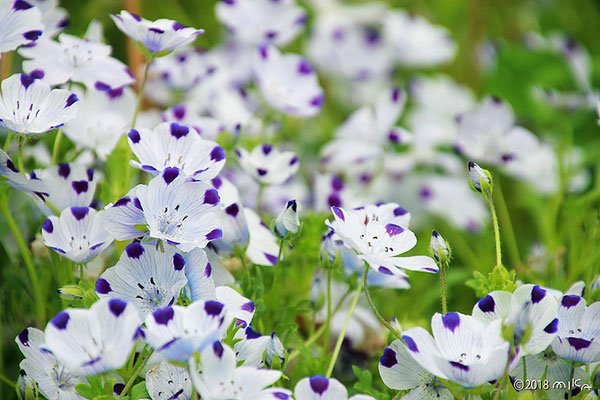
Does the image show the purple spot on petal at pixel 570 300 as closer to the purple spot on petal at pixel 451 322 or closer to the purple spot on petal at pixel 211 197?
the purple spot on petal at pixel 451 322

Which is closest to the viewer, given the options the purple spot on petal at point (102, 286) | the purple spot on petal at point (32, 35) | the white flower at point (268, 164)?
the purple spot on petal at point (102, 286)

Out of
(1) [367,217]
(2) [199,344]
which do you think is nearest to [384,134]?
(1) [367,217]

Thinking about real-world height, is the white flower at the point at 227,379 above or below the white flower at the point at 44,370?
above

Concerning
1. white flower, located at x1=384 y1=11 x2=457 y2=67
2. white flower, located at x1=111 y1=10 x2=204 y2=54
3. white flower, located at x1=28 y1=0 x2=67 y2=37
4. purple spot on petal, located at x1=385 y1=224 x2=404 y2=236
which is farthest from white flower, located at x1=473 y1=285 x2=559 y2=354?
white flower, located at x1=384 y1=11 x2=457 y2=67

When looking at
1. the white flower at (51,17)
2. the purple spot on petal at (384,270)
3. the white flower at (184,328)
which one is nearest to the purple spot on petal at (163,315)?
the white flower at (184,328)

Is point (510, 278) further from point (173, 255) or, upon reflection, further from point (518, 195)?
point (518, 195)

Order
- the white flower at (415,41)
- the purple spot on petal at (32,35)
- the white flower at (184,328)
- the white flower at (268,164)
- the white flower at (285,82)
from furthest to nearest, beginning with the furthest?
1. the white flower at (415,41)
2. the white flower at (285,82)
3. the white flower at (268,164)
4. the purple spot on petal at (32,35)
5. the white flower at (184,328)
